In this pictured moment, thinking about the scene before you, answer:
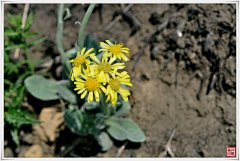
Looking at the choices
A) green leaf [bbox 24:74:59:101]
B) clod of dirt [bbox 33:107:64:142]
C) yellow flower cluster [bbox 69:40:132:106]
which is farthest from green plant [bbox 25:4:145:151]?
yellow flower cluster [bbox 69:40:132:106]

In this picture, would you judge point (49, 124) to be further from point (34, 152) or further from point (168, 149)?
point (168, 149)

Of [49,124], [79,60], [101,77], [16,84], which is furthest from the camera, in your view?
[49,124]

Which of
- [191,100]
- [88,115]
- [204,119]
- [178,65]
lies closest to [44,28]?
[88,115]

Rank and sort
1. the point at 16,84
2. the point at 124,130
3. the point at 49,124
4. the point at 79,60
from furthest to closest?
the point at 49,124 < the point at 16,84 < the point at 124,130 < the point at 79,60

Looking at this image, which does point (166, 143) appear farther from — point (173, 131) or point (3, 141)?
point (3, 141)

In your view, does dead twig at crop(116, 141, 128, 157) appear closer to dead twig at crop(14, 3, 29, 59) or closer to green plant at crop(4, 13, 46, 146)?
green plant at crop(4, 13, 46, 146)

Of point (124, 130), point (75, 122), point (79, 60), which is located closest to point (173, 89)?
point (124, 130)

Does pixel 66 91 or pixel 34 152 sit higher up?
pixel 66 91
